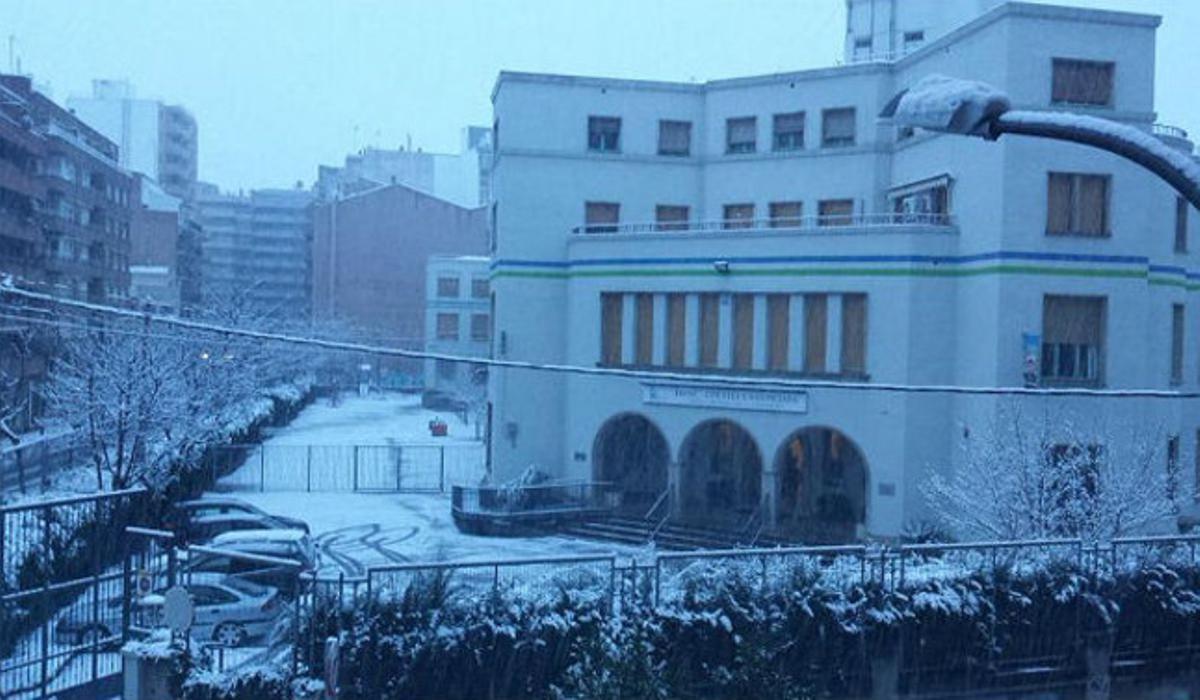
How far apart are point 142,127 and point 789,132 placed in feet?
177

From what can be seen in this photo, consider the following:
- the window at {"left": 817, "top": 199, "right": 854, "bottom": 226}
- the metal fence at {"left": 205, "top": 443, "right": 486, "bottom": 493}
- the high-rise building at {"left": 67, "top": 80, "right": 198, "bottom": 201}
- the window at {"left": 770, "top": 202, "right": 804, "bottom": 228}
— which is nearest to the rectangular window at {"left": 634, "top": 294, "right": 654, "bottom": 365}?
the window at {"left": 770, "top": 202, "right": 804, "bottom": 228}

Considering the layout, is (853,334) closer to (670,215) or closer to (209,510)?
(670,215)

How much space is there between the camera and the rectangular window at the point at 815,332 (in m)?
18.2

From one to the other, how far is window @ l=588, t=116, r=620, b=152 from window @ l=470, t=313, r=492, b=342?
72.4 ft

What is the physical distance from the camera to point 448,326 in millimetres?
43500

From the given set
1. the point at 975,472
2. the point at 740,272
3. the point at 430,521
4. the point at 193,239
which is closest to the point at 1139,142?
the point at 975,472

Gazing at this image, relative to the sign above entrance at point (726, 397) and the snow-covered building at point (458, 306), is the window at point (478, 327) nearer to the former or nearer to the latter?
the snow-covered building at point (458, 306)

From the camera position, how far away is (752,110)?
2161 cm

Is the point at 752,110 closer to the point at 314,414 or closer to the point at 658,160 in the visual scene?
the point at 658,160

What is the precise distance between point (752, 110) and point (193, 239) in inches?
1503

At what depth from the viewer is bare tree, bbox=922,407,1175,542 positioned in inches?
524

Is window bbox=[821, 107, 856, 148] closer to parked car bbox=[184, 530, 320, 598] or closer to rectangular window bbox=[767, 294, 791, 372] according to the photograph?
rectangular window bbox=[767, 294, 791, 372]

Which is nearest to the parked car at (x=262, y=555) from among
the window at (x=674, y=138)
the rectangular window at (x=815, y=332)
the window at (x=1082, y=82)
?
the rectangular window at (x=815, y=332)

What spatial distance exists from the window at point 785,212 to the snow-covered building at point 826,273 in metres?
0.05
